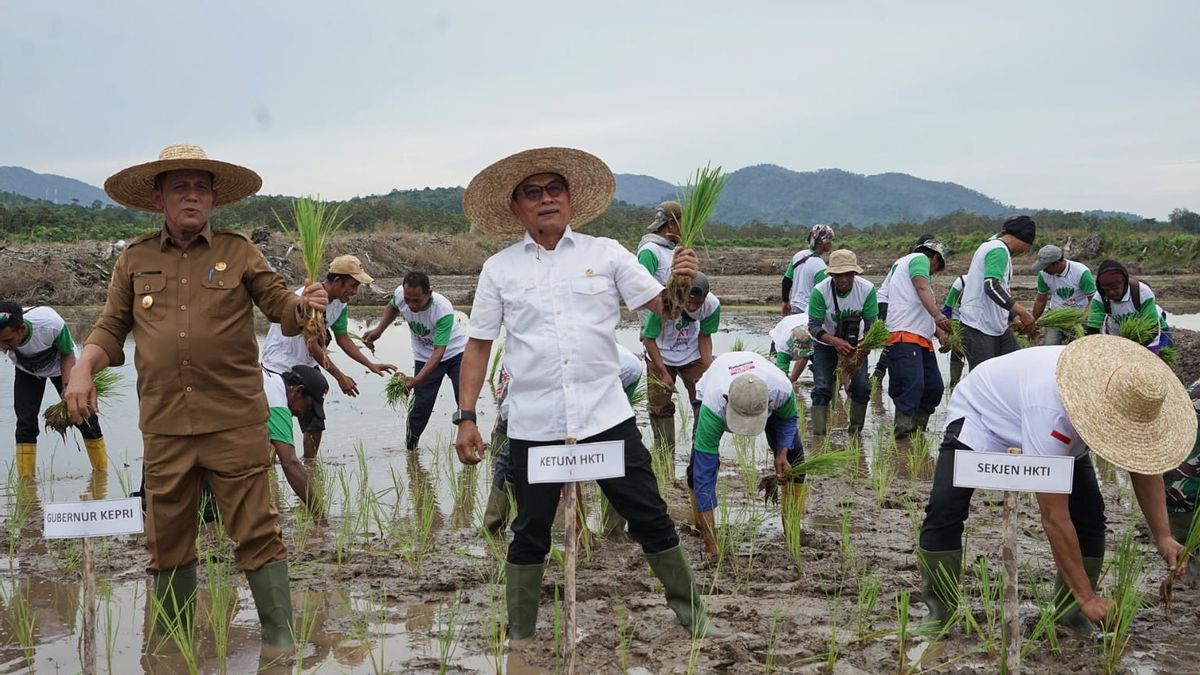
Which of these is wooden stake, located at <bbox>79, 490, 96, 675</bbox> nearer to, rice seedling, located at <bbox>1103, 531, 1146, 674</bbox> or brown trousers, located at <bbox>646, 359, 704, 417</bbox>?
rice seedling, located at <bbox>1103, 531, 1146, 674</bbox>

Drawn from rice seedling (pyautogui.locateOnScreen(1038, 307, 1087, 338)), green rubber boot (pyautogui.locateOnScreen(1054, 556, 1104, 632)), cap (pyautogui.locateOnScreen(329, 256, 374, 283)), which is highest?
cap (pyautogui.locateOnScreen(329, 256, 374, 283))

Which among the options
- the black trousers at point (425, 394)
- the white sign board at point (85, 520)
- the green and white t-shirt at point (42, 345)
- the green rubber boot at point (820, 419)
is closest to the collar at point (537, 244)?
the white sign board at point (85, 520)

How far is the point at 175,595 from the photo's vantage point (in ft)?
12.0

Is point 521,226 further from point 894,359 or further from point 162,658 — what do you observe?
point 894,359

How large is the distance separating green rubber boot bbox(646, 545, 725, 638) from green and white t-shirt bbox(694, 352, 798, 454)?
0.87 meters

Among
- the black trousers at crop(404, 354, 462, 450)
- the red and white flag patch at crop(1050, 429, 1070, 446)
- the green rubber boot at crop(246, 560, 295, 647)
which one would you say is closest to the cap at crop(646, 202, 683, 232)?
the black trousers at crop(404, 354, 462, 450)

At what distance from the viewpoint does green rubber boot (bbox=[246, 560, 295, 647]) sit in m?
3.59

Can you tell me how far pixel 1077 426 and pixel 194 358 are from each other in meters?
2.82

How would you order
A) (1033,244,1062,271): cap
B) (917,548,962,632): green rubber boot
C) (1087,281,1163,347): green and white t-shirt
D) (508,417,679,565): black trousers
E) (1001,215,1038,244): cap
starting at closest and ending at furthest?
(508,417,679,565): black trousers → (917,548,962,632): green rubber boot → (1001,215,1038,244): cap → (1087,281,1163,347): green and white t-shirt → (1033,244,1062,271): cap

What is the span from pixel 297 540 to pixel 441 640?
1.77 metres

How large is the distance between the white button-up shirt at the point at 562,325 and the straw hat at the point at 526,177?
245mm

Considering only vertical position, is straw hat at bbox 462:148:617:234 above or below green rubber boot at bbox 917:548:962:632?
above

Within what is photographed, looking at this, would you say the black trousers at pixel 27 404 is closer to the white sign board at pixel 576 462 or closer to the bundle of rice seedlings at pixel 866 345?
the white sign board at pixel 576 462

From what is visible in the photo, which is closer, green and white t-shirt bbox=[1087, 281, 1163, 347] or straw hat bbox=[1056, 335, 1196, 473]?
straw hat bbox=[1056, 335, 1196, 473]
